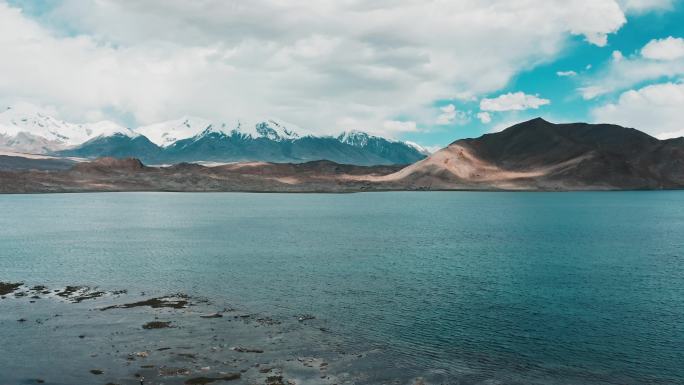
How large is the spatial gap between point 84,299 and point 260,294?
16.2 m

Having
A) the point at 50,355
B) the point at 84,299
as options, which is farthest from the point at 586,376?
the point at 84,299

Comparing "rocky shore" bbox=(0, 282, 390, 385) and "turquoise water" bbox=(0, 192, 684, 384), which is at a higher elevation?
"turquoise water" bbox=(0, 192, 684, 384)

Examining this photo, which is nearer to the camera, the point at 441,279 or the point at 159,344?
the point at 159,344

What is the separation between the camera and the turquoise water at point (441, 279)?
36406 mm

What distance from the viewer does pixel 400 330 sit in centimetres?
4153

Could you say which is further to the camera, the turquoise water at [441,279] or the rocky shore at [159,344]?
the turquoise water at [441,279]

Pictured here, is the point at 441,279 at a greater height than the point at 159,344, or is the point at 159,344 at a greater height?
the point at 441,279

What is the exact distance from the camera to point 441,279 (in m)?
59.7

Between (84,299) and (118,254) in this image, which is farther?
(118,254)

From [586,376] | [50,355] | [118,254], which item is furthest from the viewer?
[118,254]

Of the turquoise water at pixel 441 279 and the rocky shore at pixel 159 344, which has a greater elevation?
the turquoise water at pixel 441 279

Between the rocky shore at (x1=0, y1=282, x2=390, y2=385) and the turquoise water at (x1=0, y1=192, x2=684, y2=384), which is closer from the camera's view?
the rocky shore at (x1=0, y1=282, x2=390, y2=385)

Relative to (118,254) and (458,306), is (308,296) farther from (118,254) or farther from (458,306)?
(118,254)

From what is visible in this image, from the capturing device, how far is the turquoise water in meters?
36.4
